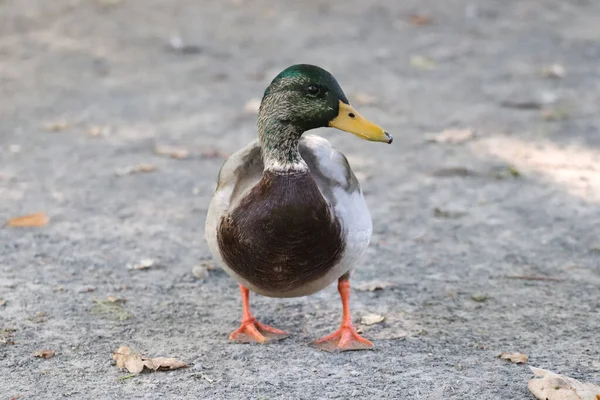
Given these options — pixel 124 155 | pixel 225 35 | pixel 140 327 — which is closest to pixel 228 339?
pixel 140 327

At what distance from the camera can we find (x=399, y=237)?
4617 millimetres

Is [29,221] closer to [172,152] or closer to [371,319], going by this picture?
[172,152]

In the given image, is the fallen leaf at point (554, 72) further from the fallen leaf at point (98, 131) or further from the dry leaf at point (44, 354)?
the dry leaf at point (44, 354)

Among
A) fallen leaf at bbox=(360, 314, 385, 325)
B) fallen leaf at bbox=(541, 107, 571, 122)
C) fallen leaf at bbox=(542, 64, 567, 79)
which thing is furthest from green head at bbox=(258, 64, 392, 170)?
fallen leaf at bbox=(542, 64, 567, 79)

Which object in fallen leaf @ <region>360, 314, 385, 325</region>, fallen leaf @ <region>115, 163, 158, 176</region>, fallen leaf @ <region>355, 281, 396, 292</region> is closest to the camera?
fallen leaf @ <region>360, 314, 385, 325</region>

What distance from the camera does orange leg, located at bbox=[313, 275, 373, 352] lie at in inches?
136

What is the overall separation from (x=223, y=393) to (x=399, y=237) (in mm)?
1806

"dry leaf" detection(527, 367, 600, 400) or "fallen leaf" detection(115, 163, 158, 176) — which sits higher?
"dry leaf" detection(527, 367, 600, 400)

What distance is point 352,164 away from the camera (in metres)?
5.71

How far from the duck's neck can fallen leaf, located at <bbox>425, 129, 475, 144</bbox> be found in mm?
2801

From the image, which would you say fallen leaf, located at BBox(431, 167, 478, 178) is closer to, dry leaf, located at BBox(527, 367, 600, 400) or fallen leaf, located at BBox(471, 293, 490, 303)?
fallen leaf, located at BBox(471, 293, 490, 303)

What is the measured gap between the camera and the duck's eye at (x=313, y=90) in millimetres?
3332

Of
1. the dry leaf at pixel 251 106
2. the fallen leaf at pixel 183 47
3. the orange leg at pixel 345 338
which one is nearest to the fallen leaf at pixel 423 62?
the dry leaf at pixel 251 106

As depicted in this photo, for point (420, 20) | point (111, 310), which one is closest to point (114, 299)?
point (111, 310)
